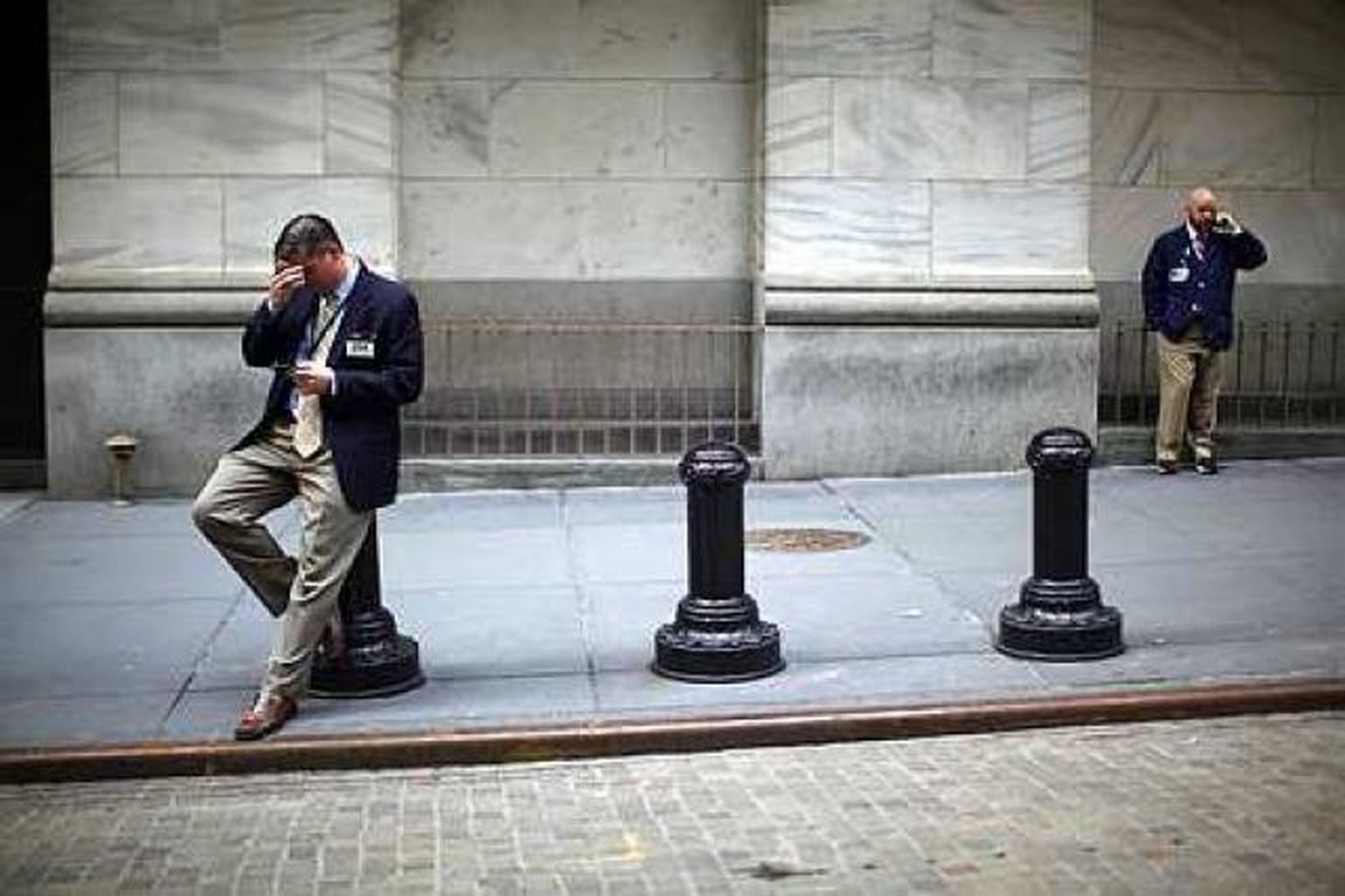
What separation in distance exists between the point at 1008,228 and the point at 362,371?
23.0 feet

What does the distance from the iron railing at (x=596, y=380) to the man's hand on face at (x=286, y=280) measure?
241 inches

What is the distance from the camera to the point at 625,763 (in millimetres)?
6359

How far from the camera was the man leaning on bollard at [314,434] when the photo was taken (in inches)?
257

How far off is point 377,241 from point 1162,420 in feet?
18.8

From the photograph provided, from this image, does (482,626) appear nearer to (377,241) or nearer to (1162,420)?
(377,241)

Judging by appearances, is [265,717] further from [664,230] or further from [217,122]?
[664,230]

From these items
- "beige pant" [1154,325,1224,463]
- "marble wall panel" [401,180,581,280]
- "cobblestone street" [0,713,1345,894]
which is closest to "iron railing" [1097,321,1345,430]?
"beige pant" [1154,325,1224,463]

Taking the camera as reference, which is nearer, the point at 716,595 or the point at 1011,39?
the point at 716,595

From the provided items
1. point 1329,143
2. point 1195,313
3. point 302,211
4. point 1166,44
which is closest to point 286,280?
point 302,211

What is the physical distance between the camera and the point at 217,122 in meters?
11.9

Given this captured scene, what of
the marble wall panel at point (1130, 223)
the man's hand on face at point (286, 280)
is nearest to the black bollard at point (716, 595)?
the man's hand on face at point (286, 280)

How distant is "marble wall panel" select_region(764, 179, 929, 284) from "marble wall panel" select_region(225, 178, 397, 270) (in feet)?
8.96

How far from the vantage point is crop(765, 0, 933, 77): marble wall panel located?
39.9 feet

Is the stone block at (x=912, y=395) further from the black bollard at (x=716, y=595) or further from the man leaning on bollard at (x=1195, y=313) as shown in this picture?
the black bollard at (x=716, y=595)
